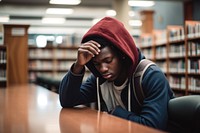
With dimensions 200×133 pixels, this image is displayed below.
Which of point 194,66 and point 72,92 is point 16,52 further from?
point 72,92

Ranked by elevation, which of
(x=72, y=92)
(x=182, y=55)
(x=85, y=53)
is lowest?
(x=182, y=55)

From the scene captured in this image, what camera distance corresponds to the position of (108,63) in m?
1.52

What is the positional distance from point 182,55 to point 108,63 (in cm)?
524

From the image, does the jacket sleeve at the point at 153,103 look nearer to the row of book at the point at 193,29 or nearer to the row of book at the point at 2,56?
the row of book at the point at 2,56

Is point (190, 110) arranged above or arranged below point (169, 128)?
above

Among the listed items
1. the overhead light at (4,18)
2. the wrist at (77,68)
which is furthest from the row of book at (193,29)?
the overhead light at (4,18)

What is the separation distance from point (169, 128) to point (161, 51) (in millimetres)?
6347

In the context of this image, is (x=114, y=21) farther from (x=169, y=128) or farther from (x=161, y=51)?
(x=161, y=51)

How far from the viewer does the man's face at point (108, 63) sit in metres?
1.51

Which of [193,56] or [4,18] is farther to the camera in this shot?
[4,18]

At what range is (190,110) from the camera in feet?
3.65

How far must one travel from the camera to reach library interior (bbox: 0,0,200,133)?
1174 millimetres

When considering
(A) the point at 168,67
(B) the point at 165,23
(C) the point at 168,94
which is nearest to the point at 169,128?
(C) the point at 168,94

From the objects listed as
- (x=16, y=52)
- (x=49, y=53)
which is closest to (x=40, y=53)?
(x=49, y=53)
